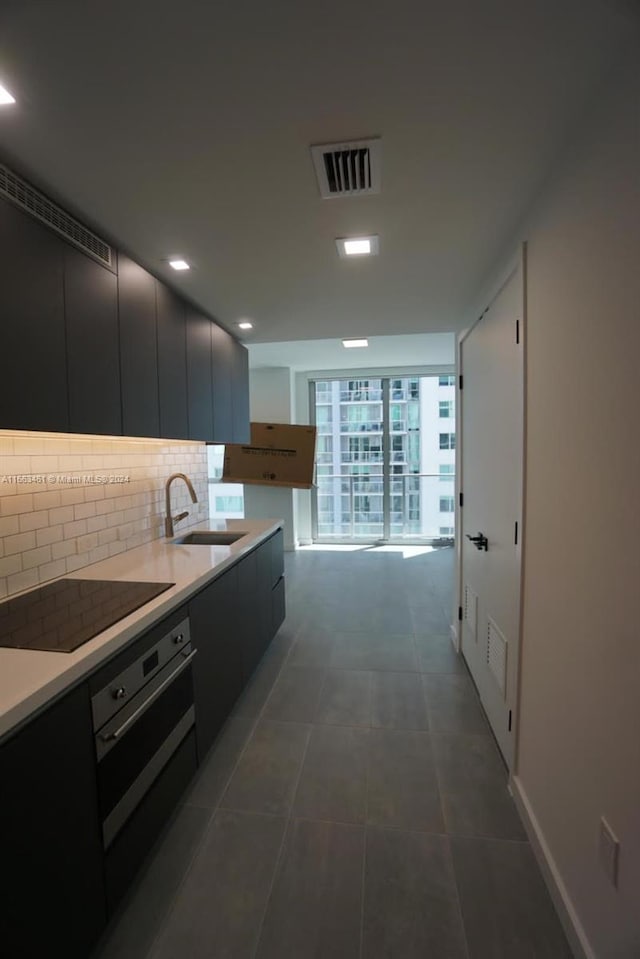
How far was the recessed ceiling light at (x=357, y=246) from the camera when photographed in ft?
5.73

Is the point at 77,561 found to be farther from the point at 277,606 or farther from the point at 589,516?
the point at 589,516

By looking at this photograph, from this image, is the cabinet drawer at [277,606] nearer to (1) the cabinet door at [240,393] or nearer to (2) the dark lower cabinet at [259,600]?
(2) the dark lower cabinet at [259,600]

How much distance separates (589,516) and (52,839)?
5.32ft

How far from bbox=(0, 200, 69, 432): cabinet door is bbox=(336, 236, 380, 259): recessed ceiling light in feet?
3.61

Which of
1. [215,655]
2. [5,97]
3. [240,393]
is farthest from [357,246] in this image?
[215,655]

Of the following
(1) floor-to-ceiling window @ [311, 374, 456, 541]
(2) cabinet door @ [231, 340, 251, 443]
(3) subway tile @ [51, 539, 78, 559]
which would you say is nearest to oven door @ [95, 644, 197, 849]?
(3) subway tile @ [51, 539, 78, 559]

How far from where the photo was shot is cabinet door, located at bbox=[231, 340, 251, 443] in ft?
10.7

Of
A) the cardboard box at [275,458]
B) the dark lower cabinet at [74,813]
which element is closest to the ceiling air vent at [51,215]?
the dark lower cabinet at [74,813]

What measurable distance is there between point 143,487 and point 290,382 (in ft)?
11.7

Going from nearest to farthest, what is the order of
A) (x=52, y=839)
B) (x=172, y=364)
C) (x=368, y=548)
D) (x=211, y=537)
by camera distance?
(x=52, y=839)
(x=172, y=364)
(x=211, y=537)
(x=368, y=548)

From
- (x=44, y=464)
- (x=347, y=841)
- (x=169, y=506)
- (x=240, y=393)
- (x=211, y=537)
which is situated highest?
(x=240, y=393)

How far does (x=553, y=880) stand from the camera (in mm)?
1337

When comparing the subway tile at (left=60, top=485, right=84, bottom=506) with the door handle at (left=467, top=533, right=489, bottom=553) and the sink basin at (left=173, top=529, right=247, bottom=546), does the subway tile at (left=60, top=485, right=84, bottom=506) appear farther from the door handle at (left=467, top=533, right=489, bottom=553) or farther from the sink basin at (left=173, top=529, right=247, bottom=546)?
the door handle at (left=467, top=533, right=489, bottom=553)

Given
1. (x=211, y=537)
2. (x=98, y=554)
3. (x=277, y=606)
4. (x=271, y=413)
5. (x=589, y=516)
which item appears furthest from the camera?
(x=271, y=413)
